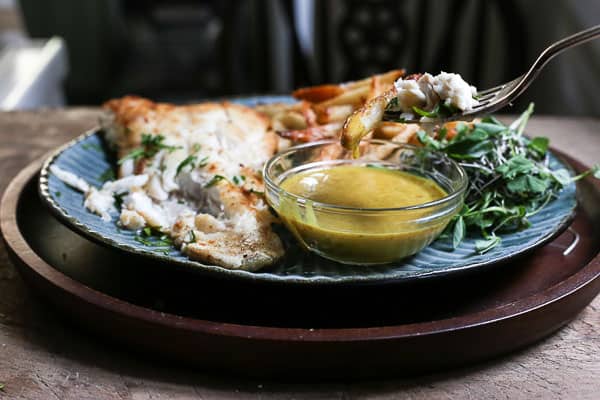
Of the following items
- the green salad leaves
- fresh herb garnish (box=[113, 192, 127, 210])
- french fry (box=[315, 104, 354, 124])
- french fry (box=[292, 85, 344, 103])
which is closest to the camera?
the green salad leaves

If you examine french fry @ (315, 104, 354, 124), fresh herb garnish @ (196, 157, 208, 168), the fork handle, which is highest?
the fork handle

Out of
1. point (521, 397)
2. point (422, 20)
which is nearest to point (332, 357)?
point (521, 397)

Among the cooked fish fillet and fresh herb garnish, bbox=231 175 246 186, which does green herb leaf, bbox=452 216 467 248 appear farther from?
fresh herb garnish, bbox=231 175 246 186

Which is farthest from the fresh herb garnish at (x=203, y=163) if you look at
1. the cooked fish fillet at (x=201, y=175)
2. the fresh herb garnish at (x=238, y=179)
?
the fresh herb garnish at (x=238, y=179)

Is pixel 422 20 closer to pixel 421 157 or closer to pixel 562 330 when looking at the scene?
pixel 421 157

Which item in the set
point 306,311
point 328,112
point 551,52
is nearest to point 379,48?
point 328,112

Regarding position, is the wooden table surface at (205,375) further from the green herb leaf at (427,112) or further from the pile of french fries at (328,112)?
the pile of french fries at (328,112)

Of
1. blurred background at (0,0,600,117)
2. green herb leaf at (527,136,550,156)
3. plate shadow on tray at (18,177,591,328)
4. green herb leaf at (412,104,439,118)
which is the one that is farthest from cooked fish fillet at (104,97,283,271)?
blurred background at (0,0,600,117)

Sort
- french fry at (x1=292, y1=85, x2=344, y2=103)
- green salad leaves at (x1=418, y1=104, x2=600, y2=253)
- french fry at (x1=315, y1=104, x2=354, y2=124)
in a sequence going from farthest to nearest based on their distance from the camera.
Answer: french fry at (x1=292, y1=85, x2=344, y2=103), french fry at (x1=315, y1=104, x2=354, y2=124), green salad leaves at (x1=418, y1=104, x2=600, y2=253)

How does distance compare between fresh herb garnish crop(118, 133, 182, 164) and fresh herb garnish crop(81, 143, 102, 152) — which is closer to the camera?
fresh herb garnish crop(118, 133, 182, 164)
